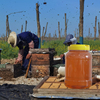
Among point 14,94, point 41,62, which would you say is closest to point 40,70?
point 41,62

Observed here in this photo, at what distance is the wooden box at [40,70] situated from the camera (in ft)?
20.4

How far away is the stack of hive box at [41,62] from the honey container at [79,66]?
4.57m

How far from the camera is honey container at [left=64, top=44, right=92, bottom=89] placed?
1462 millimetres

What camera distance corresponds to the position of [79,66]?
1.46 meters

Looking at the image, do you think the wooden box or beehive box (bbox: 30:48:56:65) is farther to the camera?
the wooden box

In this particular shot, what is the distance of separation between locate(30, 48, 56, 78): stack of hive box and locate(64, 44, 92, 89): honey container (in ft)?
15.0

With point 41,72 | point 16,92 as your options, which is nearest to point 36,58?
point 41,72

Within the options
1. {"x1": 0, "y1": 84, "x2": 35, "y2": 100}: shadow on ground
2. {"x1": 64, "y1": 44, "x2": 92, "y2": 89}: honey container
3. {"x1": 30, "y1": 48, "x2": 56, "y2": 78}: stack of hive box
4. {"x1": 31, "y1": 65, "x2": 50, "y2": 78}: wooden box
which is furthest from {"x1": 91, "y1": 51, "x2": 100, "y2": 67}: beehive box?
{"x1": 64, "y1": 44, "x2": 92, "y2": 89}: honey container

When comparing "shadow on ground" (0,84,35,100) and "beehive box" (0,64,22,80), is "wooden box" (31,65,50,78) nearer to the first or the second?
"beehive box" (0,64,22,80)

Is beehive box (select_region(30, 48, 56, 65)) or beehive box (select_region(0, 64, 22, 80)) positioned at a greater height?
beehive box (select_region(30, 48, 56, 65))

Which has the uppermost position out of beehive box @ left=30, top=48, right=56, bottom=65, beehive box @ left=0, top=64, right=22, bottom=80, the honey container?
the honey container

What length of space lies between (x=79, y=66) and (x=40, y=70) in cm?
486

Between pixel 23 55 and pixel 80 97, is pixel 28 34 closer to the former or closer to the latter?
pixel 23 55

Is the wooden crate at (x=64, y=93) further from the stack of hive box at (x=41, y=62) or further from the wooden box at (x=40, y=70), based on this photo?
the wooden box at (x=40, y=70)
